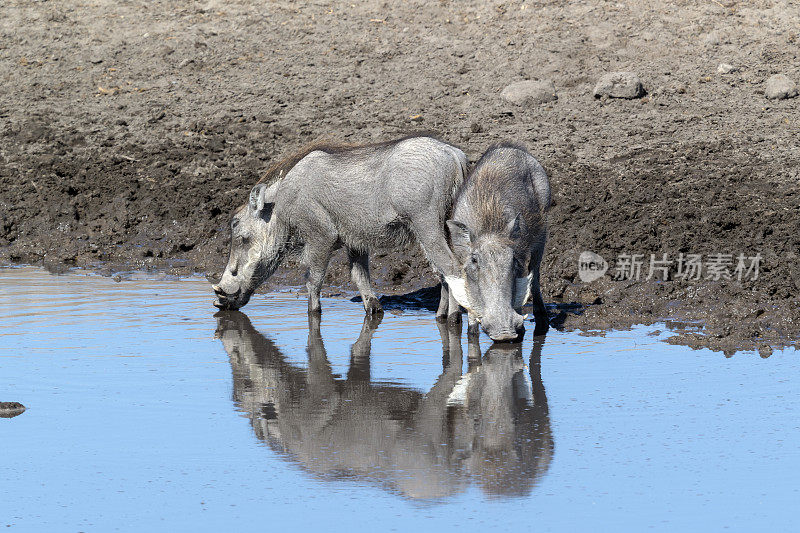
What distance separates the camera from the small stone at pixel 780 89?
15.2 m

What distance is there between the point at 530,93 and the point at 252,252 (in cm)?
615

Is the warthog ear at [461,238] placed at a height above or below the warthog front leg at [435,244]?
above

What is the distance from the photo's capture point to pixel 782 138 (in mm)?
14039

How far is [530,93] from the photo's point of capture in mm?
16219

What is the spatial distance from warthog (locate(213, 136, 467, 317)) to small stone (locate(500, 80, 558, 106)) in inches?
224

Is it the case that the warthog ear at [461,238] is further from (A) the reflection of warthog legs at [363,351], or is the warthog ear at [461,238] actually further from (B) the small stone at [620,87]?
(B) the small stone at [620,87]

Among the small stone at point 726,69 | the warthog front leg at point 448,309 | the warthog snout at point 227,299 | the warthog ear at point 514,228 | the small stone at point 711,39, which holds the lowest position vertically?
the warthog snout at point 227,299

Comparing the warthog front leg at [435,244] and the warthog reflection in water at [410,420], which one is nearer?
the warthog reflection in water at [410,420]

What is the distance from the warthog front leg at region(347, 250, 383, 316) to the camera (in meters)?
10.5

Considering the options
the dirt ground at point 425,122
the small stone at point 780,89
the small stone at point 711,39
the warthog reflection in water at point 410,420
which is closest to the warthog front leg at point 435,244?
the warthog reflection in water at point 410,420

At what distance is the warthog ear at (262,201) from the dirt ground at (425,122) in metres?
1.19

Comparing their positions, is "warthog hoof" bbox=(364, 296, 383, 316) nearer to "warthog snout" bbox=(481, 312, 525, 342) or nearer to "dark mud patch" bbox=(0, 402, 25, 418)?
"warthog snout" bbox=(481, 312, 525, 342)

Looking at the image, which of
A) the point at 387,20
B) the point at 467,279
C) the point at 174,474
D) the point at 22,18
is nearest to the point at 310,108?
the point at 387,20

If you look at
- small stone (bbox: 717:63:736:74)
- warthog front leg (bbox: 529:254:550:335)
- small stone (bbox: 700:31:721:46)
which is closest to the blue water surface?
warthog front leg (bbox: 529:254:550:335)
